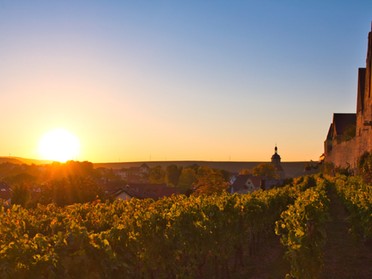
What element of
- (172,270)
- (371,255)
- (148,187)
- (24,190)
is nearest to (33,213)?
(172,270)

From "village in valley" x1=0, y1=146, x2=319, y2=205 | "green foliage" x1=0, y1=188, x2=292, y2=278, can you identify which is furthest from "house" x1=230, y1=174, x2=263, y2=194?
"green foliage" x1=0, y1=188, x2=292, y2=278

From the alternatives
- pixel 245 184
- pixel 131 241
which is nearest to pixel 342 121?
pixel 245 184

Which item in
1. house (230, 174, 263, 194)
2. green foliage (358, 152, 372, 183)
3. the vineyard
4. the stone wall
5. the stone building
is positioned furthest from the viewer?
house (230, 174, 263, 194)

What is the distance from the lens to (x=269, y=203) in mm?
24703

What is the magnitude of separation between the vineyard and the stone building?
3493cm

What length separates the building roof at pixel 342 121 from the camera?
268ft

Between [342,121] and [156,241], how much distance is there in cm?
7517

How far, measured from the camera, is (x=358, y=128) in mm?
65188

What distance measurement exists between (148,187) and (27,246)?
7090 cm

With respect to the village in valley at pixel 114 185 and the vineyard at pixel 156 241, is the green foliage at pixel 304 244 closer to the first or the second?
the vineyard at pixel 156 241

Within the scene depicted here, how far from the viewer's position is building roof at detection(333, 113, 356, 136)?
8174 centimetres

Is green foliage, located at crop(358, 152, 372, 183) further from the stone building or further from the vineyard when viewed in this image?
the vineyard

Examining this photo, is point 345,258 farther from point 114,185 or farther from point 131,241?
point 114,185

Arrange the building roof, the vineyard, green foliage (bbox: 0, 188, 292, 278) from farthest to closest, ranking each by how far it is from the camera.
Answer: the building roof
the vineyard
green foliage (bbox: 0, 188, 292, 278)
